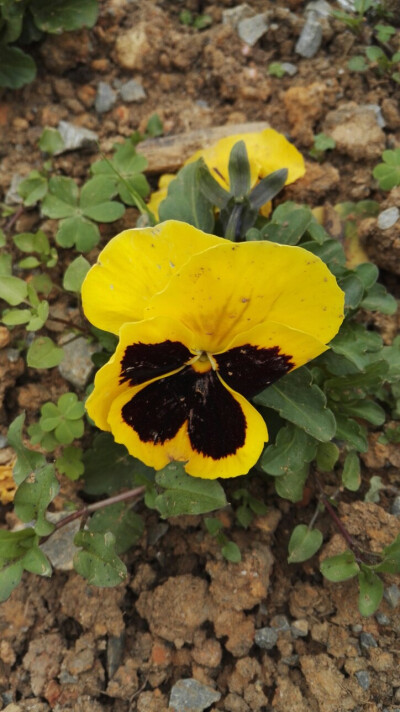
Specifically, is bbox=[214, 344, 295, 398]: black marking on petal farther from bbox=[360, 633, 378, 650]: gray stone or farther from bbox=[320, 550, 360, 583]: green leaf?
bbox=[360, 633, 378, 650]: gray stone

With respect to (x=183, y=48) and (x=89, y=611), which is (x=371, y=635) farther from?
(x=183, y=48)

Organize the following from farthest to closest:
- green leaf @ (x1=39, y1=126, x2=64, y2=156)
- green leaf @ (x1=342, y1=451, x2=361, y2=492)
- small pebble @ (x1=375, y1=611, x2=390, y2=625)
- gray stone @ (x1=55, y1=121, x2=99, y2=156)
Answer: gray stone @ (x1=55, y1=121, x2=99, y2=156) → green leaf @ (x1=39, y1=126, x2=64, y2=156) → green leaf @ (x1=342, y1=451, x2=361, y2=492) → small pebble @ (x1=375, y1=611, x2=390, y2=625)

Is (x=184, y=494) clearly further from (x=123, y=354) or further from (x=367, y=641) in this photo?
(x=367, y=641)

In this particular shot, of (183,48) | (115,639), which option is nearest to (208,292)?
(115,639)

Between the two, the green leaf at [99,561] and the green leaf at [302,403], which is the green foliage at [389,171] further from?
the green leaf at [99,561]

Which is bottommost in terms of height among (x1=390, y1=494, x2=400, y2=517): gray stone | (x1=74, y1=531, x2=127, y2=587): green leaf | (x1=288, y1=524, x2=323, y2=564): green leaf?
(x1=288, y1=524, x2=323, y2=564): green leaf

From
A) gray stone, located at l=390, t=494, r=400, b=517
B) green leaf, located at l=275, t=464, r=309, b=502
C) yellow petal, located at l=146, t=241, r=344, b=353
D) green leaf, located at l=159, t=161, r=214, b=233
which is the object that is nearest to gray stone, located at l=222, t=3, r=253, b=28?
green leaf, located at l=159, t=161, r=214, b=233

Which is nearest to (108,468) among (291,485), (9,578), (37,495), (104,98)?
(37,495)
